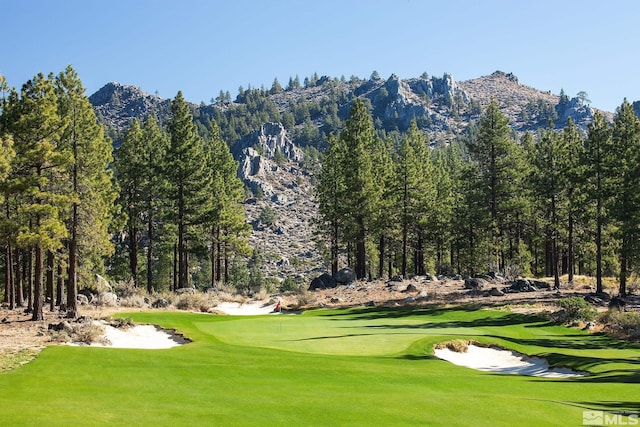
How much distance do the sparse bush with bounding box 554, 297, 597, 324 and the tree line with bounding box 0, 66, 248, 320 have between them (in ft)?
85.4

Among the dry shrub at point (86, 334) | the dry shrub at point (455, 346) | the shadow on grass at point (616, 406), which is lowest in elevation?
the dry shrub at point (455, 346)

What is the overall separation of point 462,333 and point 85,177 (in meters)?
22.4

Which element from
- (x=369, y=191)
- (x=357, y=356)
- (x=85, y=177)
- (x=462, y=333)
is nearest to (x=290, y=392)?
(x=357, y=356)

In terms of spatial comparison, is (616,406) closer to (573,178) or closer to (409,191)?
(573,178)

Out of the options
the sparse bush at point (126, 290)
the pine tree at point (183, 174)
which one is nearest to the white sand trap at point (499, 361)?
the sparse bush at point (126, 290)

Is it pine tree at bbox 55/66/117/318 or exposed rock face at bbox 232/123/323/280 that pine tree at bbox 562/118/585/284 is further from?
exposed rock face at bbox 232/123/323/280

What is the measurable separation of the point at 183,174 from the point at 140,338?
26.6m

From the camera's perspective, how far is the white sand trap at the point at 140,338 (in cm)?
2162

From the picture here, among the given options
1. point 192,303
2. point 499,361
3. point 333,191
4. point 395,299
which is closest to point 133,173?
point 192,303

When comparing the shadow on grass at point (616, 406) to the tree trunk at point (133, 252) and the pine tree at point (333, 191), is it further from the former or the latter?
the tree trunk at point (133, 252)

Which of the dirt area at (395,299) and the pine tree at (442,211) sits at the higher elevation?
the pine tree at (442,211)

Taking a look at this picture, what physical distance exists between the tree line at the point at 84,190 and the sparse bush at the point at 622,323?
27001 mm

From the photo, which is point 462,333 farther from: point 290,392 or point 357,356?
point 290,392

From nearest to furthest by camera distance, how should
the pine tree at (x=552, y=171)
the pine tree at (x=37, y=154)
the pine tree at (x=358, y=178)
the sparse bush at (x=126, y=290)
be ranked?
the pine tree at (x=37, y=154) < the sparse bush at (x=126, y=290) < the pine tree at (x=552, y=171) < the pine tree at (x=358, y=178)
